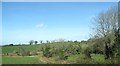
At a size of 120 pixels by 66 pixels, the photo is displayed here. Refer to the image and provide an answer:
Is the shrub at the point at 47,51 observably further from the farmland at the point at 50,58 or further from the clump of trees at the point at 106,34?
the clump of trees at the point at 106,34

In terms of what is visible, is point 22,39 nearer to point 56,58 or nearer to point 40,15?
point 40,15

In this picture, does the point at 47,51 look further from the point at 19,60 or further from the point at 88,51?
the point at 88,51

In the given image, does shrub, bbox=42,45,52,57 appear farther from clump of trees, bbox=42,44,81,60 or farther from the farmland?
the farmland

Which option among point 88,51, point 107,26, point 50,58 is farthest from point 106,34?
point 50,58

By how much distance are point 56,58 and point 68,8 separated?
7.04 feet

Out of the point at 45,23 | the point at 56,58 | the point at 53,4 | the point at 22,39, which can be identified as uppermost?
the point at 53,4

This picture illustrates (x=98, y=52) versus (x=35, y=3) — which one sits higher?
(x=35, y=3)

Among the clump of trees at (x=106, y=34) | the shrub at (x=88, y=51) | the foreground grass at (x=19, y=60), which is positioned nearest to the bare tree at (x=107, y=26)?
the clump of trees at (x=106, y=34)

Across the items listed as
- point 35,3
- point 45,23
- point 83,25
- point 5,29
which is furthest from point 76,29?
point 5,29

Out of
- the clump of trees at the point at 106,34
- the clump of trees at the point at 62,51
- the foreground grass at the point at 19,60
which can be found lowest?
the foreground grass at the point at 19,60

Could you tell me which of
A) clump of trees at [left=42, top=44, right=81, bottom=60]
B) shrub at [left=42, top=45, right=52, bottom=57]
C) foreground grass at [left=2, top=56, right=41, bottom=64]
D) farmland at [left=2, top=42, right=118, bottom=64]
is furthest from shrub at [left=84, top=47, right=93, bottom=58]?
foreground grass at [left=2, top=56, right=41, bottom=64]

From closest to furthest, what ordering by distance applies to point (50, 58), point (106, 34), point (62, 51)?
point (106, 34) → point (50, 58) → point (62, 51)

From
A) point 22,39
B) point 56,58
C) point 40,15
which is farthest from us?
point 56,58

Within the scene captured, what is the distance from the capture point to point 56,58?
8.91 m
